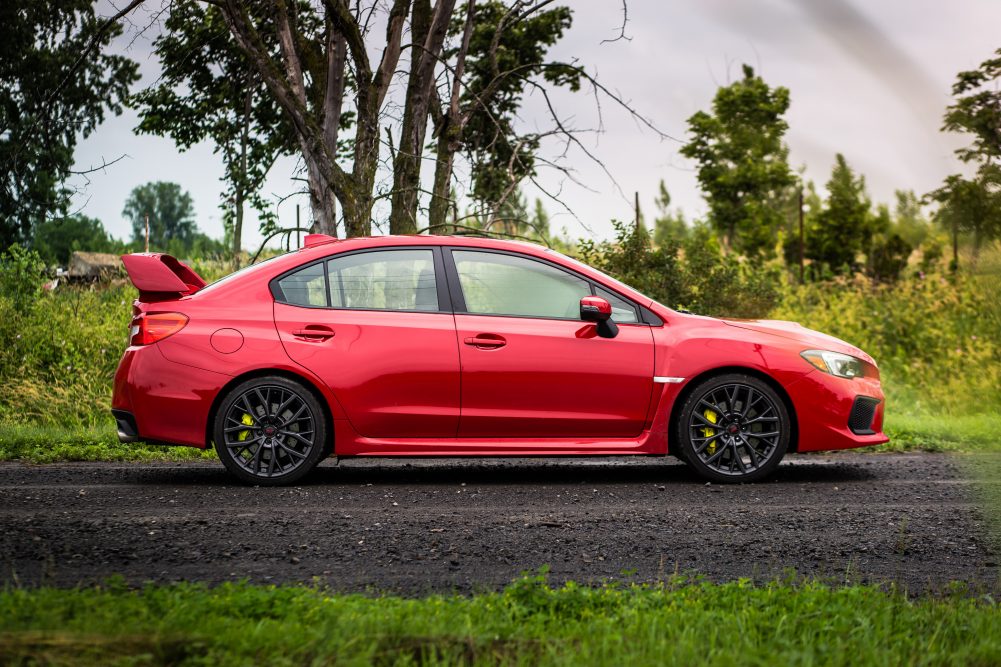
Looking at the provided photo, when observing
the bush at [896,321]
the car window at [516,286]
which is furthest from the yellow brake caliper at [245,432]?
the bush at [896,321]

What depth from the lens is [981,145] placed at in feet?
6.81

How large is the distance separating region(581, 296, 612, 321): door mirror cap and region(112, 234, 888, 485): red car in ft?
0.04

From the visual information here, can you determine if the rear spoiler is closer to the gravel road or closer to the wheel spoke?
the wheel spoke

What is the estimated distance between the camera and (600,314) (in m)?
7.11

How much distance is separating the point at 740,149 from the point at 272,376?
37299 mm

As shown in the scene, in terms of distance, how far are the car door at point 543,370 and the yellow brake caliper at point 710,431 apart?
1.40 ft

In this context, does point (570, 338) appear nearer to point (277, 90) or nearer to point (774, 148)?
point (277, 90)

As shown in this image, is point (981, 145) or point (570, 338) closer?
point (981, 145)

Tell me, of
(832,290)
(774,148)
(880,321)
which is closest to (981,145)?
(880,321)

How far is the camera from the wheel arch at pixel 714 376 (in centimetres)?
723

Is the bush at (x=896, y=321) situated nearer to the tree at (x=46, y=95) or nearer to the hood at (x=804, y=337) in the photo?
the hood at (x=804, y=337)

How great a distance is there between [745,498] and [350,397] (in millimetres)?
2676

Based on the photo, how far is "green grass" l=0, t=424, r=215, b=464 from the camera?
8.72 metres

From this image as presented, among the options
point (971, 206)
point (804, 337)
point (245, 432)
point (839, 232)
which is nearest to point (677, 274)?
point (804, 337)
